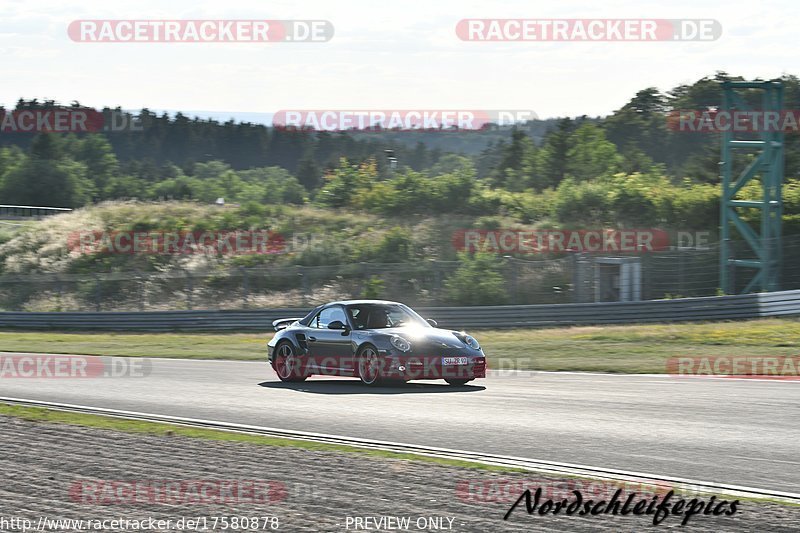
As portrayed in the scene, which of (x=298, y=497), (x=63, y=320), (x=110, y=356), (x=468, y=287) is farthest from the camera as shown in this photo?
(x=63, y=320)

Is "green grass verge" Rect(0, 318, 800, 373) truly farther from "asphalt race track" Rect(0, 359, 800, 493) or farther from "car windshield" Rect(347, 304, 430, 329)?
"car windshield" Rect(347, 304, 430, 329)

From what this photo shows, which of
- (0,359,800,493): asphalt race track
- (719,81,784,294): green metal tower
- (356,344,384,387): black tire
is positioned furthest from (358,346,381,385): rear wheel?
(719,81,784,294): green metal tower

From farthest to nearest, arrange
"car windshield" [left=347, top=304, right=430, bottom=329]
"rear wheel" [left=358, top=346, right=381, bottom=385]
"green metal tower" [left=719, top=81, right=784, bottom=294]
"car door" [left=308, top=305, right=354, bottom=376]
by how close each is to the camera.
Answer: "green metal tower" [left=719, top=81, right=784, bottom=294] < "car windshield" [left=347, top=304, right=430, bottom=329] < "car door" [left=308, top=305, right=354, bottom=376] < "rear wheel" [left=358, top=346, right=381, bottom=385]

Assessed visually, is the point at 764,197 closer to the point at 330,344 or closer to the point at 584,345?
the point at 584,345

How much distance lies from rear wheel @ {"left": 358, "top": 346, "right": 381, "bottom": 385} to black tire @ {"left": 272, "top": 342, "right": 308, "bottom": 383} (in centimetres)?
126

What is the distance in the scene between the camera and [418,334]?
1384 cm

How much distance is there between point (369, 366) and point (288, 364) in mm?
1754

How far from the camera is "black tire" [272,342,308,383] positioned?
15.0m

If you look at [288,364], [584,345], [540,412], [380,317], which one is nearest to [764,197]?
[584,345]

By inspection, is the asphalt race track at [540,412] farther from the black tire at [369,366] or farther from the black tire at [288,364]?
the black tire at [288,364]

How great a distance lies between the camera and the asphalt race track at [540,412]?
843cm

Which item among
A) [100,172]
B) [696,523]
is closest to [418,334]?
[696,523]

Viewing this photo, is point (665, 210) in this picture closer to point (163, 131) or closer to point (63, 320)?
point (63, 320)

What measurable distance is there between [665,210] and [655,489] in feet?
118
